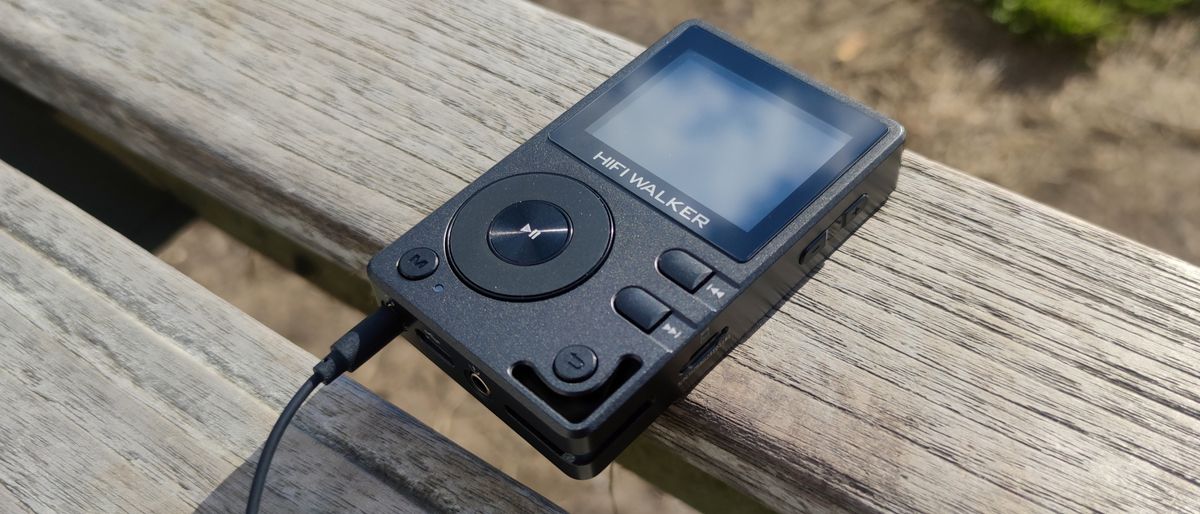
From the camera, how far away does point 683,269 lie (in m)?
0.70

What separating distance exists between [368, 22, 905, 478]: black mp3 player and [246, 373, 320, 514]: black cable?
0.09 m

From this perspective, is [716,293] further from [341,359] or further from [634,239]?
[341,359]

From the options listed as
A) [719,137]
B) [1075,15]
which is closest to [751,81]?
[719,137]

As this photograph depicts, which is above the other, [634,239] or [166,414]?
[634,239]

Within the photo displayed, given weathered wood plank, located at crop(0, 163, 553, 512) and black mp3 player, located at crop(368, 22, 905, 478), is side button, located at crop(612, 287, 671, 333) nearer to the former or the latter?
black mp3 player, located at crop(368, 22, 905, 478)

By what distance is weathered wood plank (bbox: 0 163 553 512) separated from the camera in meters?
0.67

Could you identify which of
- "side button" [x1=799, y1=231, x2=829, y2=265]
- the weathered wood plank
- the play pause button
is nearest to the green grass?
"side button" [x1=799, y1=231, x2=829, y2=265]

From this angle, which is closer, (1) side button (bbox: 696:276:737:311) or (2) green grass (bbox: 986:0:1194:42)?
(1) side button (bbox: 696:276:737:311)

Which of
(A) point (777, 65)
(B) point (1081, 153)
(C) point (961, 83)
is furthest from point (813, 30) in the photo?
(A) point (777, 65)

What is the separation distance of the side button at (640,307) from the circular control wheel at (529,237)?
32 mm

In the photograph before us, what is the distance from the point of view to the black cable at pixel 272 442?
63 centimetres

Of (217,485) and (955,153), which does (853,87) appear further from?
(217,485)

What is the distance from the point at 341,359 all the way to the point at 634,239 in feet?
0.73

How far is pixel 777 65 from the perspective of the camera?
807mm
